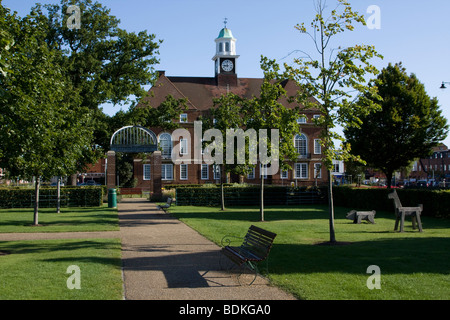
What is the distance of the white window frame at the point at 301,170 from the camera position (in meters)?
68.5

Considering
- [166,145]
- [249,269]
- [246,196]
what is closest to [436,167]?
[166,145]

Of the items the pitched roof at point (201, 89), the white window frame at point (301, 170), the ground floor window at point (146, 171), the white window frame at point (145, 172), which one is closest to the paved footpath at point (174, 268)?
the white window frame at point (145, 172)

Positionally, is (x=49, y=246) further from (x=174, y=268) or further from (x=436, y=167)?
(x=436, y=167)

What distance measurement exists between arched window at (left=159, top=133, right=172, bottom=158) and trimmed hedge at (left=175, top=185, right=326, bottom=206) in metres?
33.2

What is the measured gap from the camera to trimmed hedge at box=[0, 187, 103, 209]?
30.2m

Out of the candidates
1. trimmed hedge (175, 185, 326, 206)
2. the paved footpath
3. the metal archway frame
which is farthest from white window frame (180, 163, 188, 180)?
the paved footpath

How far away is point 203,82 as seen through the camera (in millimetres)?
71750

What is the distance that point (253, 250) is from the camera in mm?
9789

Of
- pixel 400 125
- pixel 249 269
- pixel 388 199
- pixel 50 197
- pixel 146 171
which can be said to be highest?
pixel 400 125

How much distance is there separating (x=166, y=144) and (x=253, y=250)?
56.5 meters

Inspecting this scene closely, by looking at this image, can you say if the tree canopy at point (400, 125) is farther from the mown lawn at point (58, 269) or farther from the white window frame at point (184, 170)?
the mown lawn at point (58, 269)

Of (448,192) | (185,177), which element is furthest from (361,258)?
(185,177)
